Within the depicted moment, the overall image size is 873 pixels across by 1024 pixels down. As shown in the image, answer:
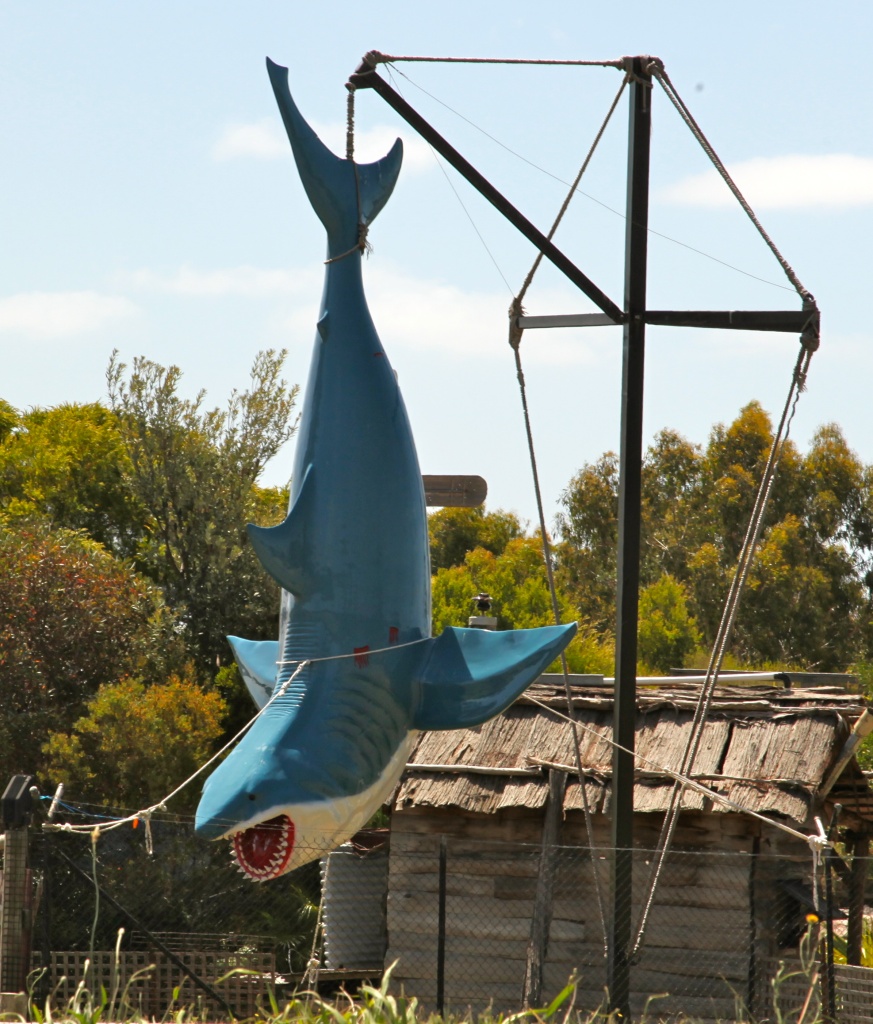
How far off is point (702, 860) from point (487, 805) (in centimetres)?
166

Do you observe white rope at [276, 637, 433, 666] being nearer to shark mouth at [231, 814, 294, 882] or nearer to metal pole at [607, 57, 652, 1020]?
shark mouth at [231, 814, 294, 882]

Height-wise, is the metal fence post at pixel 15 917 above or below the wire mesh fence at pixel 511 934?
above

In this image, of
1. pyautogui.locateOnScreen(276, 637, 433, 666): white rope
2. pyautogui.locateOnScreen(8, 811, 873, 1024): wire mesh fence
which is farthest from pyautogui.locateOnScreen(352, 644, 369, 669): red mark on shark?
pyautogui.locateOnScreen(8, 811, 873, 1024): wire mesh fence

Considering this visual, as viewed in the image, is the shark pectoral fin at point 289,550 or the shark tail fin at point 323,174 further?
the shark tail fin at point 323,174

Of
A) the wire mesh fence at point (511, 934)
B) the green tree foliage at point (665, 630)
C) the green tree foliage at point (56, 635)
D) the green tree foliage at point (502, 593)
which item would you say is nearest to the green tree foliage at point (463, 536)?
the green tree foliage at point (502, 593)

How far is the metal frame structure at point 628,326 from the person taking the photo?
6723 mm

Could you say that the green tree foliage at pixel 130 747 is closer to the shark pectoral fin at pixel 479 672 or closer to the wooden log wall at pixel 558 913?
the wooden log wall at pixel 558 913

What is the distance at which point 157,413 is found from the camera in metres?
16.8

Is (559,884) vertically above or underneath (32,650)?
underneath

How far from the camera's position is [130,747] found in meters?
13.1

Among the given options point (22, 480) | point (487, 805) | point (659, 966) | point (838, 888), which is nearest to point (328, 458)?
point (487, 805)

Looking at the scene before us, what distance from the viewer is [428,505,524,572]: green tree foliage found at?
37938mm

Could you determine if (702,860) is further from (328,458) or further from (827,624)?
(827,624)

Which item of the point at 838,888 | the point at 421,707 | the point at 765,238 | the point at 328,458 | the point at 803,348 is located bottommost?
the point at 838,888
